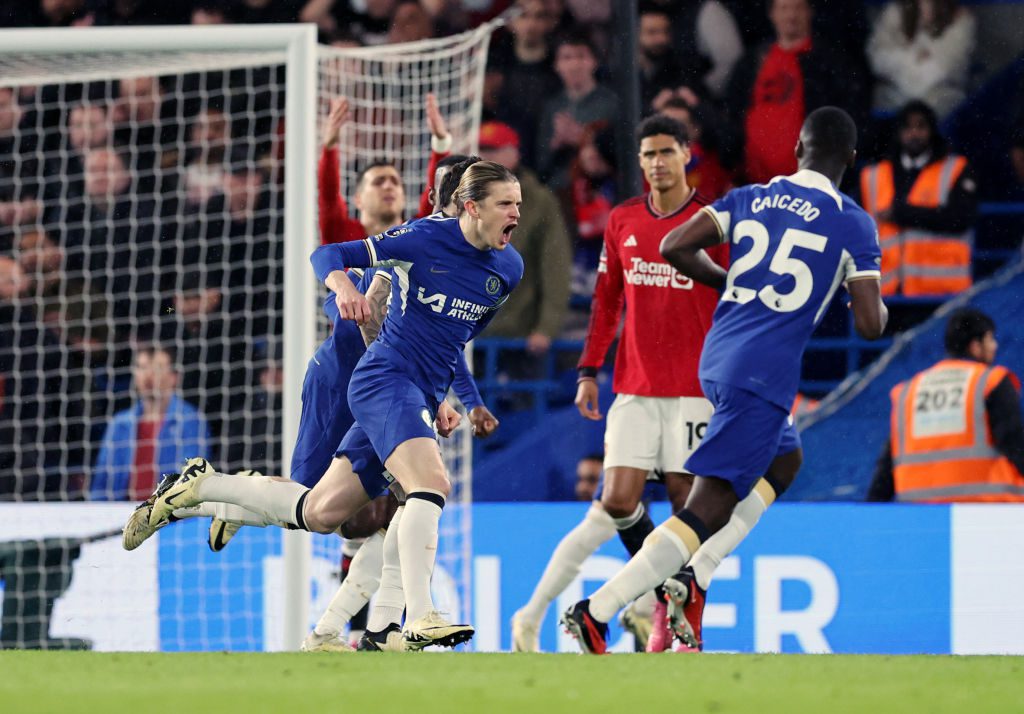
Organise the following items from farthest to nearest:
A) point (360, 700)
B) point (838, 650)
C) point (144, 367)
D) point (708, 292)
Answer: point (144, 367) < point (838, 650) < point (708, 292) < point (360, 700)

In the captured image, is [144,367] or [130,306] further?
[130,306]

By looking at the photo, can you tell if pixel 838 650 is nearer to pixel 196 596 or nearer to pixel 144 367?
pixel 196 596

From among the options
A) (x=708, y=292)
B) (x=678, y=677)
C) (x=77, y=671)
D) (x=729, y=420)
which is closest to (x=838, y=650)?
(x=708, y=292)

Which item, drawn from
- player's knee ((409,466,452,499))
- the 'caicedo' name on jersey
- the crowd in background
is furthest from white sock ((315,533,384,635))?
the crowd in background

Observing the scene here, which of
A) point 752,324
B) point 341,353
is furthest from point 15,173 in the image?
point 752,324

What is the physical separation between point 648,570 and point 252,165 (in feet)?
14.9

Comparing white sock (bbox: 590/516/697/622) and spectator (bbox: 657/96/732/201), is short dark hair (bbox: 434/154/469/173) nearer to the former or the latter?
white sock (bbox: 590/516/697/622)

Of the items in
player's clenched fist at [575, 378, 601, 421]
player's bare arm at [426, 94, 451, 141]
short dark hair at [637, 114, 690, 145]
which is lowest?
player's clenched fist at [575, 378, 601, 421]

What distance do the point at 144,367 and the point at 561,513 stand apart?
2.18 metres

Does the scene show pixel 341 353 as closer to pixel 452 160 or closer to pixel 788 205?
pixel 452 160

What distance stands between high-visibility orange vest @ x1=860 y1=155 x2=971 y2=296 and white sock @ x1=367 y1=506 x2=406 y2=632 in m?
4.38

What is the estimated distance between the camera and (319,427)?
5840mm

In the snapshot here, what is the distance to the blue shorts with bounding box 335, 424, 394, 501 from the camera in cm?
521

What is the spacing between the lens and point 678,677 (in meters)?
3.91
